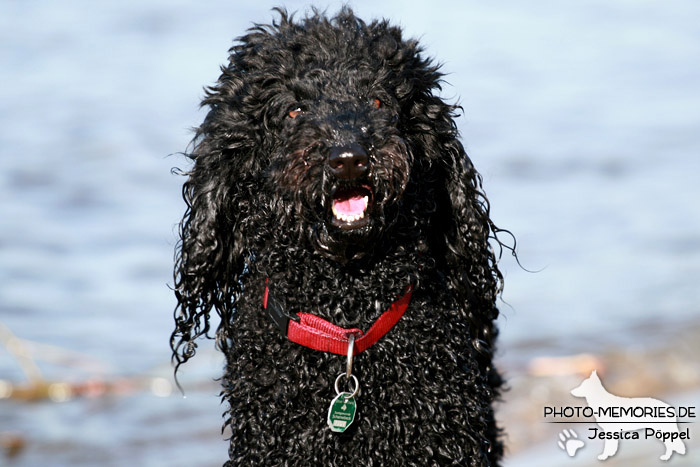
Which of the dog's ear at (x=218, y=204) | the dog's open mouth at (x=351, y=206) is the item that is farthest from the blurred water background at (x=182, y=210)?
the dog's open mouth at (x=351, y=206)

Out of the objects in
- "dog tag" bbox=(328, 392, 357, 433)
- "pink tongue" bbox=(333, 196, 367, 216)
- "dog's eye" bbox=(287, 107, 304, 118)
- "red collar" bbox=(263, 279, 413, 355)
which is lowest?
"dog tag" bbox=(328, 392, 357, 433)

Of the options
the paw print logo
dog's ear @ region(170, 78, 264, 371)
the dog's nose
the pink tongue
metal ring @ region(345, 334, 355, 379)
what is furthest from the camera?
the paw print logo

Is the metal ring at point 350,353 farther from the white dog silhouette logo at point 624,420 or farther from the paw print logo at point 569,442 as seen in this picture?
the paw print logo at point 569,442

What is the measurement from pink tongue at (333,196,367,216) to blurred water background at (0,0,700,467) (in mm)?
1067

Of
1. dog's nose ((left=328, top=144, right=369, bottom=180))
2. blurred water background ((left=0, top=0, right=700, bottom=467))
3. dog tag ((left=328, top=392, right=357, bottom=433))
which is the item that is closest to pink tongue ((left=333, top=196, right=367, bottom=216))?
dog's nose ((left=328, top=144, right=369, bottom=180))

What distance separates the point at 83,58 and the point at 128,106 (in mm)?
2173

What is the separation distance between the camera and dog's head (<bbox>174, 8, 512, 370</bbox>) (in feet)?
10.4

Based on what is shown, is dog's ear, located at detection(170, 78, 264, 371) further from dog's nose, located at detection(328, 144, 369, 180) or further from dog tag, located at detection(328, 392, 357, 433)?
dog tag, located at detection(328, 392, 357, 433)

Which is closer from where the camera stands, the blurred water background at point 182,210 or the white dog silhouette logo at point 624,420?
the white dog silhouette logo at point 624,420

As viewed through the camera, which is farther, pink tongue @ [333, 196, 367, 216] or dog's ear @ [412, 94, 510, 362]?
dog's ear @ [412, 94, 510, 362]

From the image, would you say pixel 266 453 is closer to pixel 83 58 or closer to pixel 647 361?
pixel 647 361

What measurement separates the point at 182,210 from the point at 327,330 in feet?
21.4

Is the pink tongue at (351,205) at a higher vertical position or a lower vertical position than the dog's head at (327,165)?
lower

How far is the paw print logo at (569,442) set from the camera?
18.0 ft
